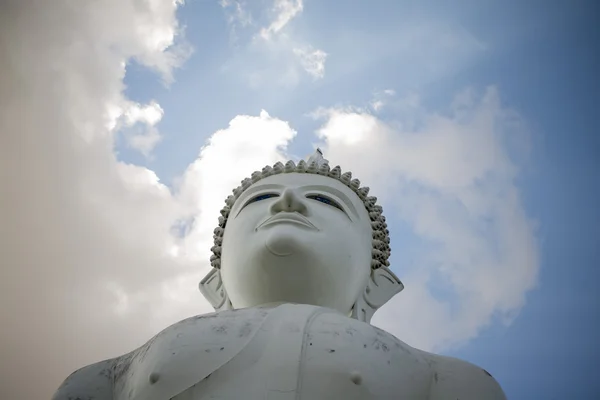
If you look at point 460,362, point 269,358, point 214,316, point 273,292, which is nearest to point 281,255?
point 273,292

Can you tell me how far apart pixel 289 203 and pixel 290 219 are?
189mm

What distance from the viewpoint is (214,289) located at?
262 inches

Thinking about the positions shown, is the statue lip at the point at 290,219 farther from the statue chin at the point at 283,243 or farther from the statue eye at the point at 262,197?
the statue eye at the point at 262,197

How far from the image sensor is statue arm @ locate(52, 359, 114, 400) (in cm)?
446

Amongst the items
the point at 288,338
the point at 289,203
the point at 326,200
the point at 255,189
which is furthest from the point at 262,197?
the point at 288,338

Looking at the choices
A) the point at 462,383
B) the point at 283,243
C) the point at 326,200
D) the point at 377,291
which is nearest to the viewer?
the point at 462,383

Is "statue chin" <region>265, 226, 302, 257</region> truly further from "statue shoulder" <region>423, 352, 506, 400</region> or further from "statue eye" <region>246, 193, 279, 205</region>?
"statue shoulder" <region>423, 352, 506, 400</region>

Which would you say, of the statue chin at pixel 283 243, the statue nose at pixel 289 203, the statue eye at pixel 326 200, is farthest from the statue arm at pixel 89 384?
the statue eye at pixel 326 200

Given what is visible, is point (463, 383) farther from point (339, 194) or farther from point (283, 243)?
point (339, 194)

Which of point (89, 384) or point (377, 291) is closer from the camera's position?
point (89, 384)

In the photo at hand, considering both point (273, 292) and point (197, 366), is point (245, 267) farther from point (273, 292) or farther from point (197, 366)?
point (197, 366)

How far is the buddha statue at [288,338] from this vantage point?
157 inches

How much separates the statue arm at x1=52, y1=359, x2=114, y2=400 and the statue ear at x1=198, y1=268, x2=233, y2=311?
1.87 metres

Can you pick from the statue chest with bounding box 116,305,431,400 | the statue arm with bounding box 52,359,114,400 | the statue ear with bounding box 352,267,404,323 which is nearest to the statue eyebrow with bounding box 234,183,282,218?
the statue ear with bounding box 352,267,404,323
